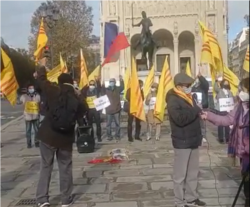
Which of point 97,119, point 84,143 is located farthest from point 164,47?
point 84,143

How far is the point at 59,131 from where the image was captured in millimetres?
7152

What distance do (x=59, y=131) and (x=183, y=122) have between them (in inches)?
64.3

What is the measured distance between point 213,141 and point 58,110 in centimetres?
880

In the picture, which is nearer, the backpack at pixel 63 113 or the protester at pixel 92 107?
the backpack at pixel 63 113

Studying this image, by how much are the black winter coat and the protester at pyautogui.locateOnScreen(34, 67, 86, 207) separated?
1297mm

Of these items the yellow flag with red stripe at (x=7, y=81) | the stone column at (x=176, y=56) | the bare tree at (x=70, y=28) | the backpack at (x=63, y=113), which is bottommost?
the backpack at (x=63, y=113)

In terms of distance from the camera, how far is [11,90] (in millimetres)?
10352

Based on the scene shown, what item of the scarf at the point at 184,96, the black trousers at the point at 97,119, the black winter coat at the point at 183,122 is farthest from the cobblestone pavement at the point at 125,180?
the black trousers at the point at 97,119

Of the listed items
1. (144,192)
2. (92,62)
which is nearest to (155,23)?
(92,62)

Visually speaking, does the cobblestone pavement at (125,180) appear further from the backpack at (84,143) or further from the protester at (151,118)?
the protester at (151,118)

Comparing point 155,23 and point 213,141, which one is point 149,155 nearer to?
point 213,141

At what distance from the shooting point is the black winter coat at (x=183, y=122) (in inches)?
268

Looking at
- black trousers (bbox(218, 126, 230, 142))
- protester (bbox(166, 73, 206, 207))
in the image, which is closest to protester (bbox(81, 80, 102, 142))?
black trousers (bbox(218, 126, 230, 142))

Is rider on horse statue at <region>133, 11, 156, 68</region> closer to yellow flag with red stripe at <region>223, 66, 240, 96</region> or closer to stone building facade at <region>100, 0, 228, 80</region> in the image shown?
yellow flag with red stripe at <region>223, 66, 240, 96</region>
